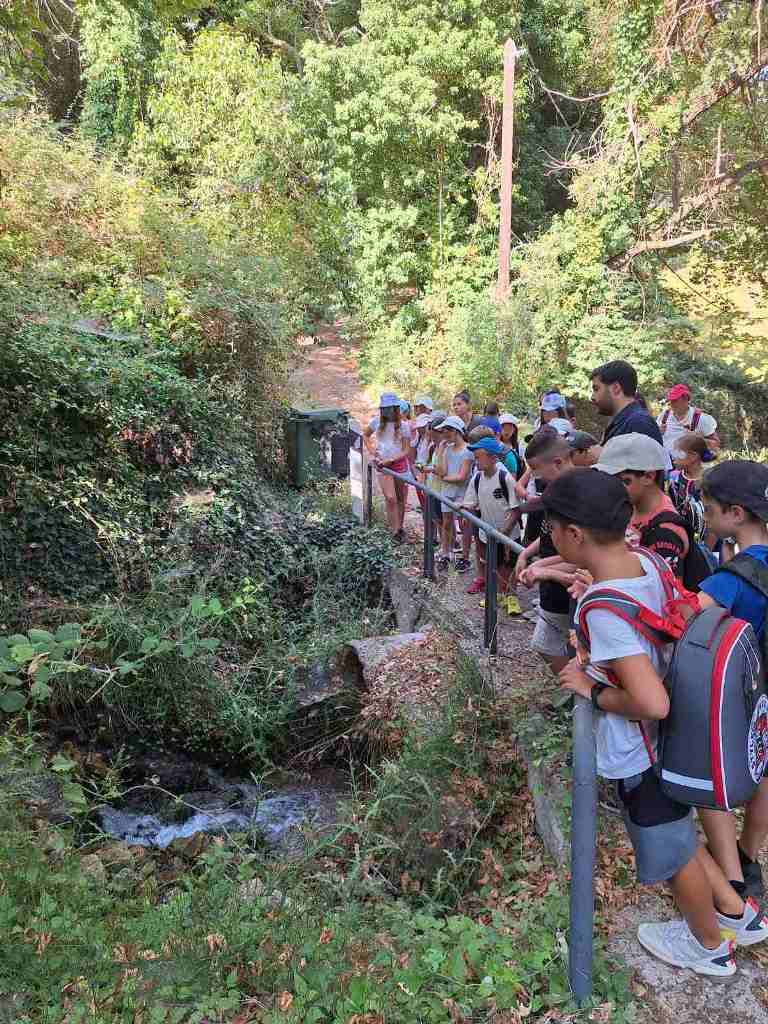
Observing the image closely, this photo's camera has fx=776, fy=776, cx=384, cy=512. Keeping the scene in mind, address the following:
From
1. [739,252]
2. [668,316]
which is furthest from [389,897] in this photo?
[739,252]

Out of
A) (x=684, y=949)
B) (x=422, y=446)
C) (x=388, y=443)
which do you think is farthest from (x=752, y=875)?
(x=422, y=446)

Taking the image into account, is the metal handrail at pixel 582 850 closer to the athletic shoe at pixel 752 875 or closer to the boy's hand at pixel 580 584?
the boy's hand at pixel 580 584

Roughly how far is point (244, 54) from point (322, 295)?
659 centimetres

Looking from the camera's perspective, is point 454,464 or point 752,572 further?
point 454,464

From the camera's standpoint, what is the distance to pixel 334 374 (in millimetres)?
22797

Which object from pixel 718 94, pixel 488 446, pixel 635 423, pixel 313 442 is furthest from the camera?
pixel 718 94

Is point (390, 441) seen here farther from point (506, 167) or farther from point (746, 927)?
point (506, 167)

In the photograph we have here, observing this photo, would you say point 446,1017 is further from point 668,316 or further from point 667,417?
point 668,316

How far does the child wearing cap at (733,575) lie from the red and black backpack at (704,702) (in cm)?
27

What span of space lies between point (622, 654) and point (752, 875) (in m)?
1.39

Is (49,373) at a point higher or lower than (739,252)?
lower

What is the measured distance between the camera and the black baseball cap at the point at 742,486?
2672 millimetres

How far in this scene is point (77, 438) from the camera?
709 centimetres

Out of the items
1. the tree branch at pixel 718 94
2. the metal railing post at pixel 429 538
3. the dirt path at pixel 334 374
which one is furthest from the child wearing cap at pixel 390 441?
the tree branch at pixel 718 94
